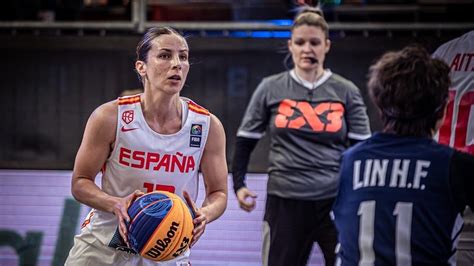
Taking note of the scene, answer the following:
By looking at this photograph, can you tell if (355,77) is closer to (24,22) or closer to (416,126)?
(24,22)

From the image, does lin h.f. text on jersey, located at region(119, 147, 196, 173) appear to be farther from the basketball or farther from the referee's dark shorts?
the referee's dark shorts

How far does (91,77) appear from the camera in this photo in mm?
8359

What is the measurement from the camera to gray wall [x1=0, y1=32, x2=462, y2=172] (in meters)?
8.19

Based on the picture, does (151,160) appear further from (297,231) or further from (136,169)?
(297,231)

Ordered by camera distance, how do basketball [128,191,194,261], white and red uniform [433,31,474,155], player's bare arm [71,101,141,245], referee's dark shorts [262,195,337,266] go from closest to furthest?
basketball [128,191,194,261]
player's bare arm [71,101,141,245]
white and red uniform [433,31,474,155]
referee's dark shorts [262,195,337,266]

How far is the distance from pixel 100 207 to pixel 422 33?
5.24 meters

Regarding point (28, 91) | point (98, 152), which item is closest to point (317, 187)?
point (98, 152)

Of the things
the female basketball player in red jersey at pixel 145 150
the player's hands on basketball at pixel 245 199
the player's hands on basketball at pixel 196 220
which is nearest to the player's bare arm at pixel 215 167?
the female basketball player in red jersey at pixel 145 150

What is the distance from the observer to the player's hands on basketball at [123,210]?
11.4 ft

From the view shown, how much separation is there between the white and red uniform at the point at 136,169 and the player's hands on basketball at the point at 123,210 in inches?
9.8

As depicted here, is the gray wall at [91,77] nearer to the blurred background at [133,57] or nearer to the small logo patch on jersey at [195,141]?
the blurred background at [133,57]

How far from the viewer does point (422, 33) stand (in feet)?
27.0

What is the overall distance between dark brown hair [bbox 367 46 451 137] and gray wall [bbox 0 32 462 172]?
5.38 meters

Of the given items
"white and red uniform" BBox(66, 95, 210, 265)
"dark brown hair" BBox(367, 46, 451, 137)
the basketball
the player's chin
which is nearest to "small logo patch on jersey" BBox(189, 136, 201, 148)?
"white and red uniform" BBox(66, 95, 210, 265)
